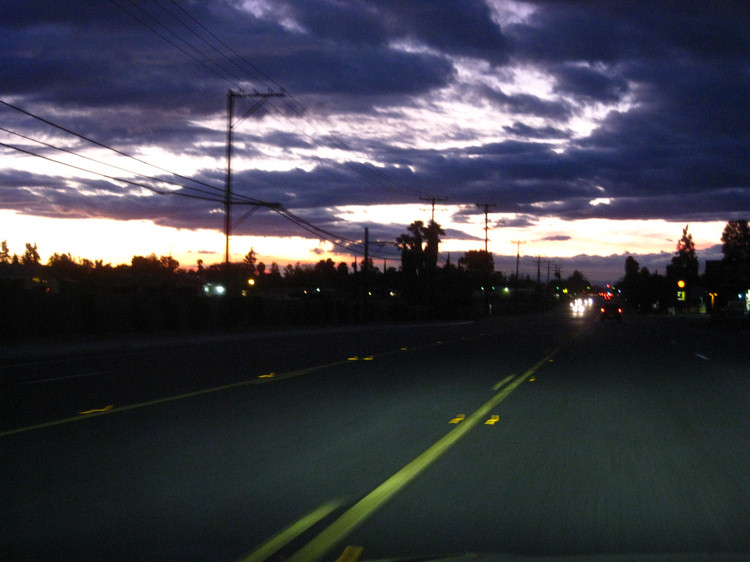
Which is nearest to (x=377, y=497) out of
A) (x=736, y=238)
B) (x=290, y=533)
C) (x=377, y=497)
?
(x=377, y=497)

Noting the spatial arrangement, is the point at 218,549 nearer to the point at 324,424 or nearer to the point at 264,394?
the point at 324,424

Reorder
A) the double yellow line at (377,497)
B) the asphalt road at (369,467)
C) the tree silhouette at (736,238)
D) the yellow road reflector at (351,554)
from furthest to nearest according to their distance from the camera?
the tree silhouette at (736,238), the asphalt road at (369,467), the double yellow line at (377,497), the yellow road reflector at (351,554)

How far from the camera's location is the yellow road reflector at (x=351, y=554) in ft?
19.5

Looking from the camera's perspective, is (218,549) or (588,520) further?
(588,520)

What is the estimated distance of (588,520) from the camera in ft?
22.9

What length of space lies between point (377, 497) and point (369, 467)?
1374 millimetres

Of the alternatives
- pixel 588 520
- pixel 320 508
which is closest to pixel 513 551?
pixel 588 520

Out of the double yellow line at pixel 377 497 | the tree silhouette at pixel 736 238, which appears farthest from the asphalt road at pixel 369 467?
the tree silhouette at pixel 736 238

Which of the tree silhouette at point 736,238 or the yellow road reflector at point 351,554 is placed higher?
the tree silhouette at point 736,238

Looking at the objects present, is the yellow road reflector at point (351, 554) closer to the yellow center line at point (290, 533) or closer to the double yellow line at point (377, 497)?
the double yellow line at point (377, 497)

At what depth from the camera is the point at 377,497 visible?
25.5ft

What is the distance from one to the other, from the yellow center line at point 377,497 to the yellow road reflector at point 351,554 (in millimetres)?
141

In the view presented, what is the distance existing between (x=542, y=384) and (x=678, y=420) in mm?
5383

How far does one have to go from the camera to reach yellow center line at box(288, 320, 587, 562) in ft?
20.4
